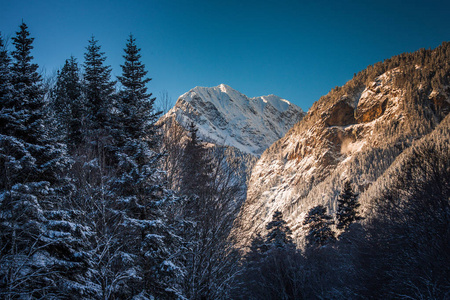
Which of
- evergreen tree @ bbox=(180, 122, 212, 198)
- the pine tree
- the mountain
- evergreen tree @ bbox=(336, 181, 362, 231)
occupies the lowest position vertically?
the pine tree

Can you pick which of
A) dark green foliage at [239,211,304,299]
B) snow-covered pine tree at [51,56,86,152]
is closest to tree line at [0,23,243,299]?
snow-covered pine tree at [51,56,86,152]

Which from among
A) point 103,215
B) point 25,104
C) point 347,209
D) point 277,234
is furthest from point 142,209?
point 347,209

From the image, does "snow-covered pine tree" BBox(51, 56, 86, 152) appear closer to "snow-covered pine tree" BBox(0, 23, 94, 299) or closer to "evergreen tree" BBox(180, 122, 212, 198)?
"snow-covered pine tree" BBox(0, 23, 94, 299)

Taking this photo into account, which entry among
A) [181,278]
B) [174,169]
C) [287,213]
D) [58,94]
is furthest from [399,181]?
[287,213]

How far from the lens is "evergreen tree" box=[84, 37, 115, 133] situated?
13.5m

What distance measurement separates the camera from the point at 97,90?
1460 centimetres

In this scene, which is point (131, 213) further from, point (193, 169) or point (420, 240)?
point (420, 240)

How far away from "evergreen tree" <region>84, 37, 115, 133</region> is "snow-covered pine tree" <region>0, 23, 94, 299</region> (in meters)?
4.25

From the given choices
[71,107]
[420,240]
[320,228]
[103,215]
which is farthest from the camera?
[320,228]

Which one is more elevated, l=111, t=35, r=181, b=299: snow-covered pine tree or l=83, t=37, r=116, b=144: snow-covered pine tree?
l=83, t=37, r=116, b=144: snow-covered pine tree

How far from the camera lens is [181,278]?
6.02m

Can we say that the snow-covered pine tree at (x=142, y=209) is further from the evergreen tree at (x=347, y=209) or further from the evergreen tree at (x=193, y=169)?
the evergreen tree at (x=347, y=209)

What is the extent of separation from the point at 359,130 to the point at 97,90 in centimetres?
15019

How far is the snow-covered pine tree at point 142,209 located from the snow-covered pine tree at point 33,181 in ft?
3.83
